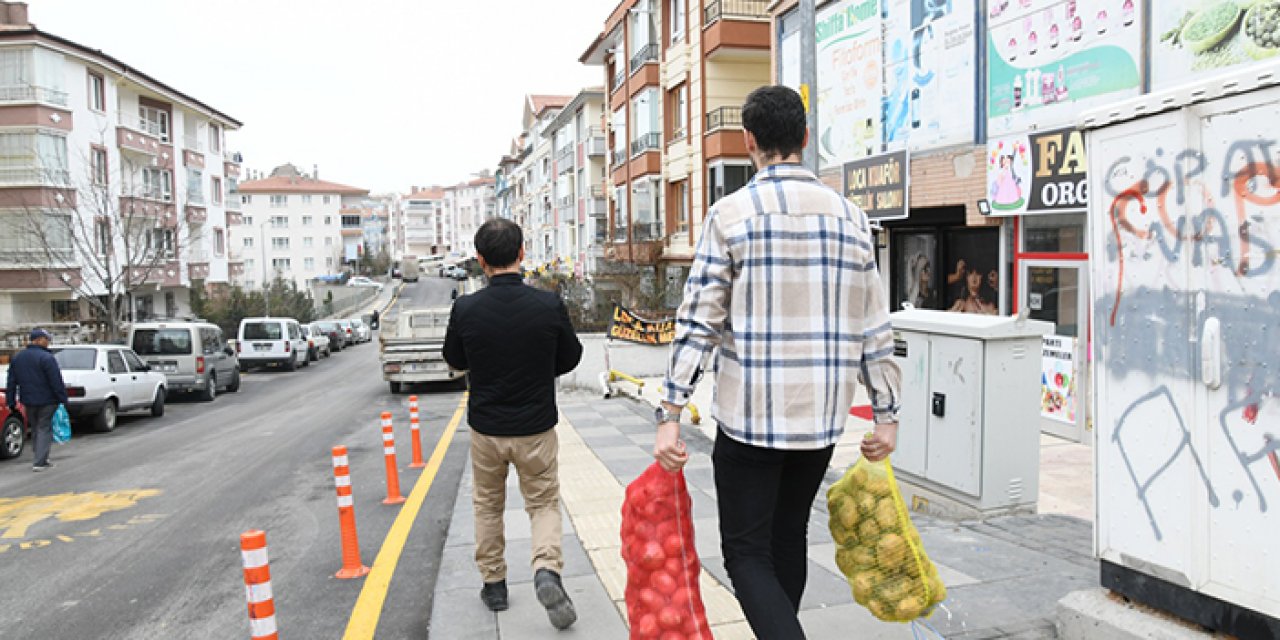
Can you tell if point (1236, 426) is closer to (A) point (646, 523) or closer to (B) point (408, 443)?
(A) point (646, 523)

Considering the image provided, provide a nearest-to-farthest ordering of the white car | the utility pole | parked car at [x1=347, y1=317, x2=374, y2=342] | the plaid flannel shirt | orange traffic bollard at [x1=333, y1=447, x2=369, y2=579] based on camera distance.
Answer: the plaid flannel shirt, orange traffic bollard at [x1=333, y1=447, x2=369, y2=579], the utility pole, the white car, parked car at [x1=347, y1=317, x2=374, y2=342]

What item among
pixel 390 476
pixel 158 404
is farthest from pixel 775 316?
pixel 158 404

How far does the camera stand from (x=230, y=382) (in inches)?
899

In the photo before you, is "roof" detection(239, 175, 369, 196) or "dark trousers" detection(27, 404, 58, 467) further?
"roof" detection(239, 175, 369, 196)

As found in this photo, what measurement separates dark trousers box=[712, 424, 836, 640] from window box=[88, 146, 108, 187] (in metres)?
35.8

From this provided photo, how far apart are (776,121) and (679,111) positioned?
26.2 m

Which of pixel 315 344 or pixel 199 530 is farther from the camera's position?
pixel 315 344

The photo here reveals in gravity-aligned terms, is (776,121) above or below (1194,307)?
above

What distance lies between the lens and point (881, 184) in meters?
13.2

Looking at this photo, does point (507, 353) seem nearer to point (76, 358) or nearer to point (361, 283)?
point (76, 358)

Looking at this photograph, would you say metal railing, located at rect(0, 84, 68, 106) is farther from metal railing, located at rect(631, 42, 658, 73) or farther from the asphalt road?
the asphalt road

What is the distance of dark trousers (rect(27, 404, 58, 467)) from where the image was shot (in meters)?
10.9

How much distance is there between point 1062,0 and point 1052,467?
17.2ft

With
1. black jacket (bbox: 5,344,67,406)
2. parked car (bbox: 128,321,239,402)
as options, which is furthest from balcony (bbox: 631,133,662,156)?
black jacket (bbox: 5,344,67,406)
